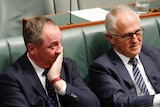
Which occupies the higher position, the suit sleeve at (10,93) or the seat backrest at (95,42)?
the seat backrest at (95,42)

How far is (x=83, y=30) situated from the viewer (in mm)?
2412

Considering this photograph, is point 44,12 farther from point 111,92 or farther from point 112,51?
point 111,92

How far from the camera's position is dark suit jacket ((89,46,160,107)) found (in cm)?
210

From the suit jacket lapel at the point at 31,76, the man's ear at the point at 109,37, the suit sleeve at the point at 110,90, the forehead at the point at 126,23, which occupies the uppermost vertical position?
the forehead at the point at 126,23

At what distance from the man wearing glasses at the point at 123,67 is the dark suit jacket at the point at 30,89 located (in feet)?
0.37

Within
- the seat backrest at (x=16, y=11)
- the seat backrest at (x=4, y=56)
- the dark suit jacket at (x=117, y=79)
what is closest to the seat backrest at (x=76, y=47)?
the dark suit jacket at (x=117, y=79)

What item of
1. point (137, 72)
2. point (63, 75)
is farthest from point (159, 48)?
point (63, 75)

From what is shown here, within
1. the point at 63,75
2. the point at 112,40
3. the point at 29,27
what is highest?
the point at 29,27

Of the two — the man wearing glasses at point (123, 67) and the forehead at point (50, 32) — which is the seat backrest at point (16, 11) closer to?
the man wearing glasses at point (123, 67)

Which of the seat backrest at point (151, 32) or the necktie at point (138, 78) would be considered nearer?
the necktie at point (138, 78)

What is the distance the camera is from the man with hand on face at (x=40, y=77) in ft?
6.54

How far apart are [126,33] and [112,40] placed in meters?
0.11

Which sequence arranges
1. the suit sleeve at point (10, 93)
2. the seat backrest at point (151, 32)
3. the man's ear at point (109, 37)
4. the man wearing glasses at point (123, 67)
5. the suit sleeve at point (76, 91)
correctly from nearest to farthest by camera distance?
the suit sleeve at point (10, 93)
the suit sleeve at point (76, 91)
the man wearing glasses at point (123, 67)
the man's ear at point (109, 37)
the seat backrest at point (151, 32)

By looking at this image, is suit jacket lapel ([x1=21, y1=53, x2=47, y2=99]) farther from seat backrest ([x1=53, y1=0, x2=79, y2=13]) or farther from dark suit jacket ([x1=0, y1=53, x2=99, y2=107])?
seat backrest ([x1=53, y1=0, x2=79, y2=13])
